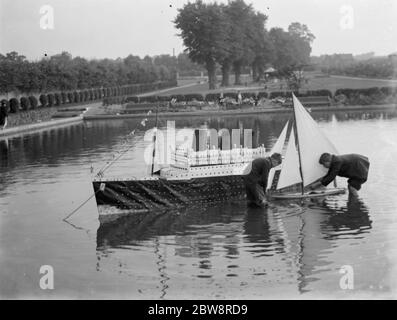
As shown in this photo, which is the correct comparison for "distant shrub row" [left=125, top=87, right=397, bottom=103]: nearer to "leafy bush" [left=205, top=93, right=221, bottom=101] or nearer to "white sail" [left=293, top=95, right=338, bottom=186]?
"leafy bush" [left=205, top=93, right=221, bottom=101]

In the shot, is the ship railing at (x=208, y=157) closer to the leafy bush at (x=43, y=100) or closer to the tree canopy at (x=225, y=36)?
the leafy bush at (x=43, y=100)

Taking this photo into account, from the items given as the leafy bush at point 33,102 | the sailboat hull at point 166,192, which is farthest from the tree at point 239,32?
the sailboat hull at point 166,192

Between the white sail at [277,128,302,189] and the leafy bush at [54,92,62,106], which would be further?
the leafy bush at [54,92,62,106]

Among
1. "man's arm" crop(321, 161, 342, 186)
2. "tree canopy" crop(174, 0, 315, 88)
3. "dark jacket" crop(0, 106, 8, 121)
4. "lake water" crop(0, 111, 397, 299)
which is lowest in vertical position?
"lake water" crop(0, 111, 397, 299)

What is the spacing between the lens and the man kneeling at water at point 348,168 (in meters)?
18.9

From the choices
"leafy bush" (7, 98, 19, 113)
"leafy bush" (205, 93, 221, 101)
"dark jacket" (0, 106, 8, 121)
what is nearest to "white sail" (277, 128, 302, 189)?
"dark jacket" (0, 106, 8, 121)

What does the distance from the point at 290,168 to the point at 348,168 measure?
1791 mm

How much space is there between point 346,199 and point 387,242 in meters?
4.69

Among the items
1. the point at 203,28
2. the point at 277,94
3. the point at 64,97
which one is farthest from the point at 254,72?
the point at 64,97

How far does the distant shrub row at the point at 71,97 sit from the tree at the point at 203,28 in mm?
10935

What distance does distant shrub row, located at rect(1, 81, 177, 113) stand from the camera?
5125cm

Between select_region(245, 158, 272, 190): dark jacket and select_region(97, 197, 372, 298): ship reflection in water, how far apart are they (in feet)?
2.87

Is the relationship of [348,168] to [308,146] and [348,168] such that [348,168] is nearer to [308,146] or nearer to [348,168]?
[348,168]

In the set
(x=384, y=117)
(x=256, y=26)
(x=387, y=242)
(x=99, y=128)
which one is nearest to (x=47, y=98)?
(x=99, y=128)
